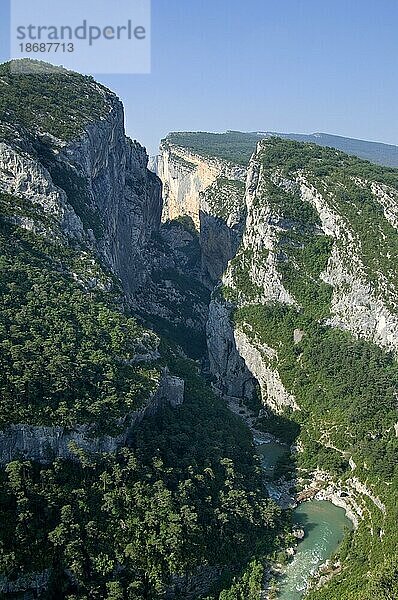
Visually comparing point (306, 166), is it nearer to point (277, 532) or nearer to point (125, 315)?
point (125, 315)

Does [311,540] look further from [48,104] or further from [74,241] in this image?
[48,104]

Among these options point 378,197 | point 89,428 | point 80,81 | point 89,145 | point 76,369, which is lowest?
point 89,428

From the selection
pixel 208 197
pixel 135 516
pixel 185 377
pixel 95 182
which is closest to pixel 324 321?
pixel 185 377

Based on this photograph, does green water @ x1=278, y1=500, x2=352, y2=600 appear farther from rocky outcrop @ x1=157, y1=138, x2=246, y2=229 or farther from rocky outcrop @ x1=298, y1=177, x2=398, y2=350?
rocky outcrop @ x1=157, y1=138, x2=246, y2=229

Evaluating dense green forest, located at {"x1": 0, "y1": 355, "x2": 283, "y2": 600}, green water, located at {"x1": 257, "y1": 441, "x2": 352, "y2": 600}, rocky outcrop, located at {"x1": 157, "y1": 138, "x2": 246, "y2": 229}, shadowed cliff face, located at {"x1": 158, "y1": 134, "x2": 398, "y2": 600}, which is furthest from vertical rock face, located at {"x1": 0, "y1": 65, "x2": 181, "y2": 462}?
rocky outcrop, located at {"x1": 157, "y1": 138, "x2": 246, "y2": 229}

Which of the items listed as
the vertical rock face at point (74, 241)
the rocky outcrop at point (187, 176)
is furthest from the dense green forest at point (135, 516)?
the rocky outcrop at point (187, 176)

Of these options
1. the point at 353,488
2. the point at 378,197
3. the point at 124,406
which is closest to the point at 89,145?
the point at 378,197
